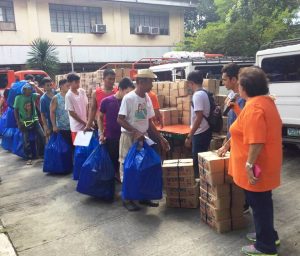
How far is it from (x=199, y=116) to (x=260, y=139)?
1.51m

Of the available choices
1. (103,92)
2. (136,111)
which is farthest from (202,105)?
(103,92)

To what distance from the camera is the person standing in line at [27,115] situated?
6.72m

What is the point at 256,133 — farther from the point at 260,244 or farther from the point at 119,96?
the point at 119,96

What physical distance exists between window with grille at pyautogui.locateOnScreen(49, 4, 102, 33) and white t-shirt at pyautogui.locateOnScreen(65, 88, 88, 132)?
1554cm

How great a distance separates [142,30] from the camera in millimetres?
22078

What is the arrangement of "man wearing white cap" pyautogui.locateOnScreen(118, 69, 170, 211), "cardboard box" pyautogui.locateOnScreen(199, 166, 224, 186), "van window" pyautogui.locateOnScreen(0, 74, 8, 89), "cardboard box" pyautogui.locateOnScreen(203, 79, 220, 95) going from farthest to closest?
"van window" pyautogui.locateOnScreen(0, 74, 8, 89)
"cardboard box" pyautogui.locateOnScreen(203, 79, 220, 95)
"man wearing white cap" pyautogui.locateOnScreen(118, 69, 170, 211)
"cardboard box" pyautogui.locateOnScreen(199, 166, 224, 186)

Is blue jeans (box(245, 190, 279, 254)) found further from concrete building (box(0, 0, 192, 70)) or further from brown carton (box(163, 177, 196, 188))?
concrete building (box(0, 0, 192, 70))

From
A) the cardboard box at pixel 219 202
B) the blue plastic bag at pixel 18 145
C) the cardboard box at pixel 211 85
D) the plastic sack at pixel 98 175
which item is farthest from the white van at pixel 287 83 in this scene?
the blue plastic bag at pixel 18 145

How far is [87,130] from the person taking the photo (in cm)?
508

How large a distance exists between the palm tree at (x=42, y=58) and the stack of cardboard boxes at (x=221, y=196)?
52.2 ft

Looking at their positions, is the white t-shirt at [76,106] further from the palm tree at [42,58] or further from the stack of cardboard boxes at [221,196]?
the palm tree at [42,58]

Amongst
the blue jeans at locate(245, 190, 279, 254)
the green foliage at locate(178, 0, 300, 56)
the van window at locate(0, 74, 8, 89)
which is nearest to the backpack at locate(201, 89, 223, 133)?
the blue jeans at locate(245, 190, 279, 254)

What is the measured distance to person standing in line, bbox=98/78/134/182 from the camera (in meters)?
4.43

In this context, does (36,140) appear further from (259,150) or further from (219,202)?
(259,150)
